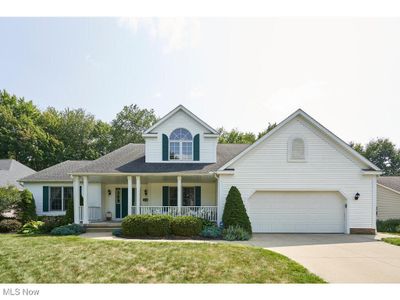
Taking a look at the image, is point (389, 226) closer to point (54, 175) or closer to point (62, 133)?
point (54, 175)

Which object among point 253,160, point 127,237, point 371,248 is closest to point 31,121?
point 127,237

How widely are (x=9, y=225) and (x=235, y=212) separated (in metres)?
12.6

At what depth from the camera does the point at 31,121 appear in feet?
120

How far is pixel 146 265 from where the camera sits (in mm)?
7570

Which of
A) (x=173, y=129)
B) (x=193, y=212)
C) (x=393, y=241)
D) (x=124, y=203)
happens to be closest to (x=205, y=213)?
(x=193, y=212)

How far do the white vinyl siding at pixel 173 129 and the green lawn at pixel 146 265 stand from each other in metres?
7.48

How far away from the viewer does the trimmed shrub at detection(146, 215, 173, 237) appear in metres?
12.8

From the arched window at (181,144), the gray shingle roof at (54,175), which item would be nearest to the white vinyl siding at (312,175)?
the arched window at (181,144)

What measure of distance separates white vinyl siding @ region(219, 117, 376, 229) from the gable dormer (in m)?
3.10

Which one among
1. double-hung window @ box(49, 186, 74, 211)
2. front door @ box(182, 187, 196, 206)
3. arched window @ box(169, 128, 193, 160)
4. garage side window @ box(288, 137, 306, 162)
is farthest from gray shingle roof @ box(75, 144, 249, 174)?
double-hung window @ box(49, 186, 74, 211)

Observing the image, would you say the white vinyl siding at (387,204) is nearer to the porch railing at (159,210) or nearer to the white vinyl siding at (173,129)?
the white vinyl siding at (173,129)

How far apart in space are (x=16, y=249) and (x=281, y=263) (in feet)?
28.9

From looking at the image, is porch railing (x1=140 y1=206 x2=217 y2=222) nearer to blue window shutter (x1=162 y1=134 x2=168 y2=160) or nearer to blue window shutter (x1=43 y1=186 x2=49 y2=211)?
blue window shutter (x1=162 y1=134 x2=168 y2=160)

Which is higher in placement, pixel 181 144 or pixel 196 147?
pixel 181 144
